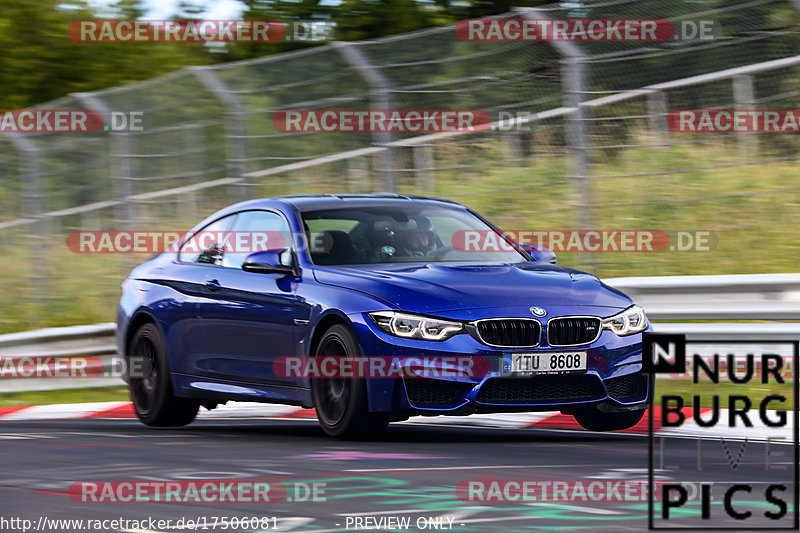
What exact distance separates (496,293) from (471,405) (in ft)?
2.10

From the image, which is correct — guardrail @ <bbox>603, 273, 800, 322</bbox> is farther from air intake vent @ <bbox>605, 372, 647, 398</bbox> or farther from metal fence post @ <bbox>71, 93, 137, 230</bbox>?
metal fence post @ <bbox>71, 93, 137, 230</bbox>

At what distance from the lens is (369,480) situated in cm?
725

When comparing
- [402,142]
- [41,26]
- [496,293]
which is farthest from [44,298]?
[41,26]

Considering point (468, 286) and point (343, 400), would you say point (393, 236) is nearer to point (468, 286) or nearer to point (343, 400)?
point (468, 286)

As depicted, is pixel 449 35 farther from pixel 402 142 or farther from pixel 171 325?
pixel 171 325

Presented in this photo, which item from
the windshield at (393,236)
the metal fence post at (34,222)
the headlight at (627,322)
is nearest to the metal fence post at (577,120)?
the windshield at (393,236)

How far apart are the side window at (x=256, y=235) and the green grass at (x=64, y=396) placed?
3840mm

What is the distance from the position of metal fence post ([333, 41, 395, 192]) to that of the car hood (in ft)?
14.9

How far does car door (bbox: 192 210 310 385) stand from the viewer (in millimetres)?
9398
